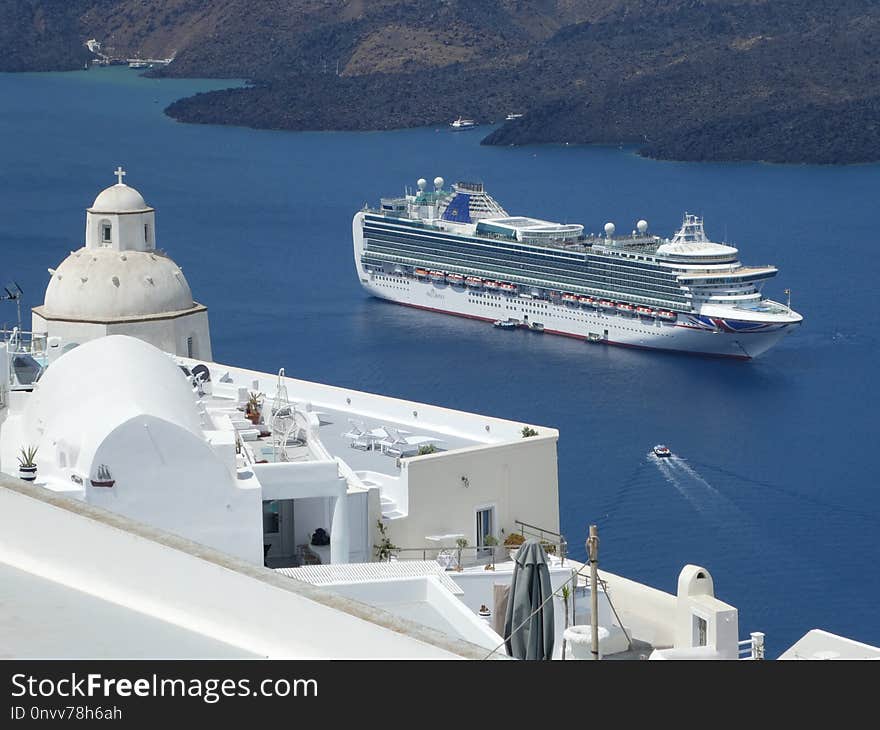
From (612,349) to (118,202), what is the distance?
2831cm

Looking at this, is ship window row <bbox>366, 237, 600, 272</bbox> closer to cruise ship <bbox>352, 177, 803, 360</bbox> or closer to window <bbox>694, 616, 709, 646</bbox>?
cruise ship <bbox>352, 177, 803, 360</bbox>

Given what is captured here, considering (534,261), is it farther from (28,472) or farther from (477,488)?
(28,472)

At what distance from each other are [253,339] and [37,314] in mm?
24142

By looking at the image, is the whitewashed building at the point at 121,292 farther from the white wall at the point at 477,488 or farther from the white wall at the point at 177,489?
the white wall at the point at 177,489

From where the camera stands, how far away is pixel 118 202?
63.4 feet

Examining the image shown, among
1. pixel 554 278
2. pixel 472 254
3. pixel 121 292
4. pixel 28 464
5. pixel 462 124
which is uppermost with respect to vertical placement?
pixel 462 124

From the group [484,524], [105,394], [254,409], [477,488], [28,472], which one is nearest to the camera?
[28,472]

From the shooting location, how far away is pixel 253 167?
86.2 meters

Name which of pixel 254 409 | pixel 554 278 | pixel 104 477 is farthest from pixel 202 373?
pixel 554 278

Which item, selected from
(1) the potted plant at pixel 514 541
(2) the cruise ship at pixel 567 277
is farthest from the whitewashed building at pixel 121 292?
(2) the cruise ship at pixel 567 277

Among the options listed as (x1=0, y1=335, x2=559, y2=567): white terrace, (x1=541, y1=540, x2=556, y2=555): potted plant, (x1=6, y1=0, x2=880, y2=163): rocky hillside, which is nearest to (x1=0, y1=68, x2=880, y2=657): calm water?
(x1=0, y1=335, x2=559, y2=567): white terrace

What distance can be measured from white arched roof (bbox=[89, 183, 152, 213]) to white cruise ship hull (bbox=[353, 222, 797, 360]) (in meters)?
26.6

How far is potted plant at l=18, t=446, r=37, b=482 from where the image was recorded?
11.0m

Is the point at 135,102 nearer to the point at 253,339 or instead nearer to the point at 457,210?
the point at 457,210
